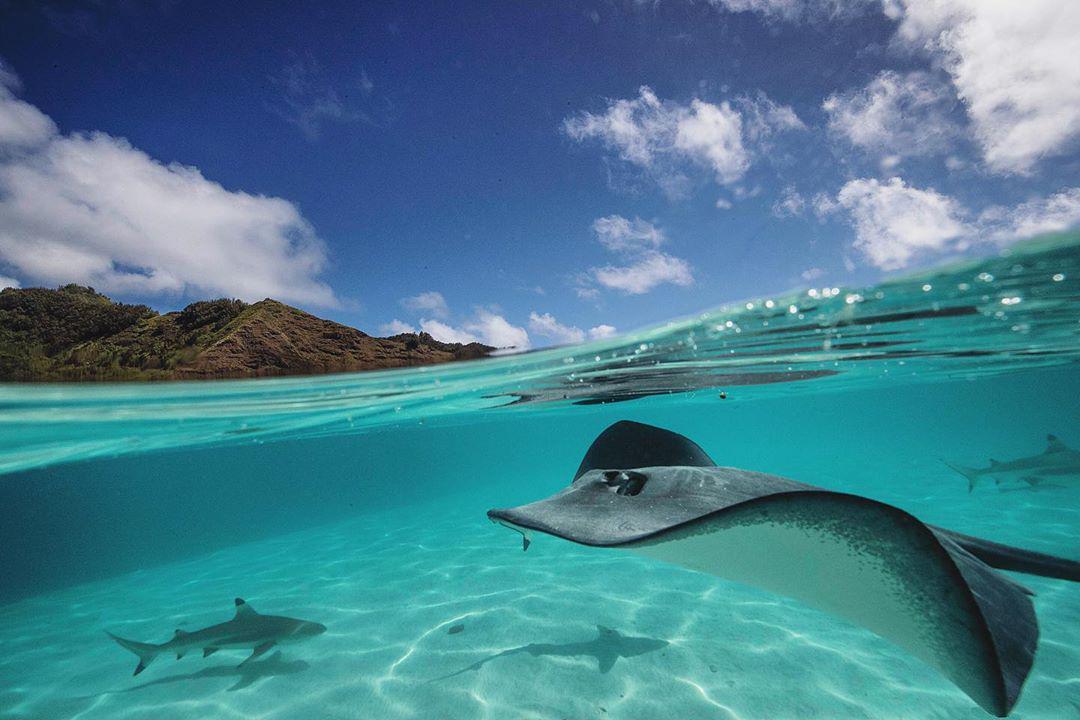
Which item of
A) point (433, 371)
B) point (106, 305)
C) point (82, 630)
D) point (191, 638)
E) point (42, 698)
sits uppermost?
point (106, 305)

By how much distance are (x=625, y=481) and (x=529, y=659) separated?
4587 millimetres

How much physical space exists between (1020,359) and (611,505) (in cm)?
2579

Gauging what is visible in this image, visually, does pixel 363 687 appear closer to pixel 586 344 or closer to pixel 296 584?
pixel 296 584

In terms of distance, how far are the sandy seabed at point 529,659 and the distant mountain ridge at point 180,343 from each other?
524 centimetres

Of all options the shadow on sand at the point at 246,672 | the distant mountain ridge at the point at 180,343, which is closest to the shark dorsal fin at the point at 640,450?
the shadow on sand at the point at 246,672

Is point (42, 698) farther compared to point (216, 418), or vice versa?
point (216, 418)

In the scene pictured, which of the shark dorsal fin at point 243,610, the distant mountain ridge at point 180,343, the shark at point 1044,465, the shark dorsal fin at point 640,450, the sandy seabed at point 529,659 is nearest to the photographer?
the sandy seabed at point 529,659

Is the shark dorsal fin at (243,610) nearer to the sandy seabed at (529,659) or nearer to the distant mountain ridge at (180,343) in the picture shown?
the sandy seabed at (529,659)

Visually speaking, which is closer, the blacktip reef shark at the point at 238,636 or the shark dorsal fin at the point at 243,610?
the blacktip reef shark at the point at 238,636

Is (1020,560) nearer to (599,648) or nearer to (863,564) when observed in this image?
(863,564)

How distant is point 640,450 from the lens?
5.16m

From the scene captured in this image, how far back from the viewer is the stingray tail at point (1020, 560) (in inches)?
83.2

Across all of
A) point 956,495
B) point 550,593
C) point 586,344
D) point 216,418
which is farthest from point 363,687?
point 956,495

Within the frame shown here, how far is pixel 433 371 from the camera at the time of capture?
40.0 ft
